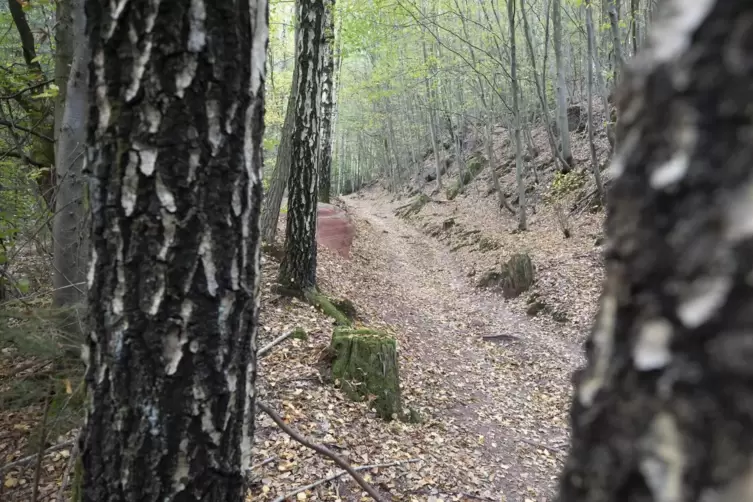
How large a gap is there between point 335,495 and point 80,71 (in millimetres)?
3675

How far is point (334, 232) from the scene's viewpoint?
39.3 feet

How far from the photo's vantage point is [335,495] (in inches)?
131

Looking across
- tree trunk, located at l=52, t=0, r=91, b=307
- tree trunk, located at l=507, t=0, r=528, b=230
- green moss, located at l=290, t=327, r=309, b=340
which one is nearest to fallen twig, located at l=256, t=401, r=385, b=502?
tree trunk, located at l=52, t=0, r=91, b=307

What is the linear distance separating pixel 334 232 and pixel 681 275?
11.5 metres

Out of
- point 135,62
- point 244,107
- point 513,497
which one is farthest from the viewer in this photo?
point 513,497

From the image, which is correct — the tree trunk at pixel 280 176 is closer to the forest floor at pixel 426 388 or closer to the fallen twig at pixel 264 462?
the forest floor at pixel 426 388

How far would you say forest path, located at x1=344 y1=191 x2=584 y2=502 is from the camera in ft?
15.6

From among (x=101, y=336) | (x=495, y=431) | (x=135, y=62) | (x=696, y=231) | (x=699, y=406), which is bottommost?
(x=495, y=431)

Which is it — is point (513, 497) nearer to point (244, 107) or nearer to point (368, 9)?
point (244, 107)

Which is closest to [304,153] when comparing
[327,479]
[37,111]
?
[37,111]

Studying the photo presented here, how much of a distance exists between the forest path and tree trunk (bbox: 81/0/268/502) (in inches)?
132

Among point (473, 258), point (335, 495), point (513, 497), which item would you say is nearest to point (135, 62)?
point (335, 495)

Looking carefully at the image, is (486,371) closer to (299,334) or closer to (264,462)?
(299,334)

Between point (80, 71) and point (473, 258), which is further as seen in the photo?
point (473, 258)
